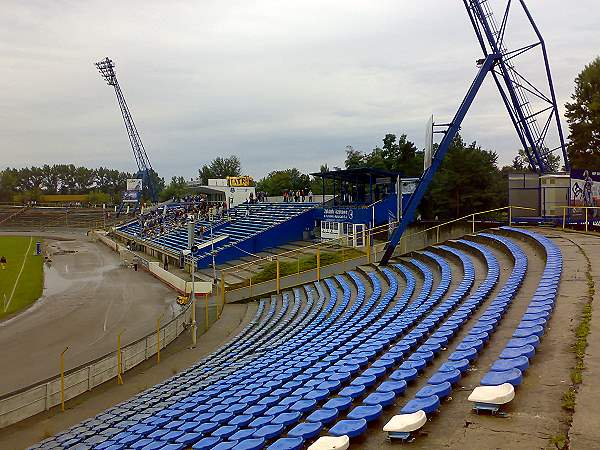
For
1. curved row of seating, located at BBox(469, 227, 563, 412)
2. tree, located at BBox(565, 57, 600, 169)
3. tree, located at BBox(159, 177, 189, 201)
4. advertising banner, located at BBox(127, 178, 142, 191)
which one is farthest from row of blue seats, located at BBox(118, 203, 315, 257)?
tree, located at BBox(159, 177, 189, 201)

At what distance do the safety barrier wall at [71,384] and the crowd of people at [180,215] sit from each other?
3300cm

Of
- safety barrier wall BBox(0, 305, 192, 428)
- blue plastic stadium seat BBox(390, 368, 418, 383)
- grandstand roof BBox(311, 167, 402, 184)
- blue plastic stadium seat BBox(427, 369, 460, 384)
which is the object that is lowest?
safety barrier wall BBox(0, 305, 192, 428)

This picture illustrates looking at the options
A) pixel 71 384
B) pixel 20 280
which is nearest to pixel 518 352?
pixel 71 384

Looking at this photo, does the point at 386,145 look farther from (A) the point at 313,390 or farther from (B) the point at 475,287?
(A) the point at 313,390

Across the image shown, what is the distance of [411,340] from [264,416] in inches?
133

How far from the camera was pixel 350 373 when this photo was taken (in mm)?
8820

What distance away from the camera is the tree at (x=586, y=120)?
36375mm

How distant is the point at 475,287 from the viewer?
47.0ft

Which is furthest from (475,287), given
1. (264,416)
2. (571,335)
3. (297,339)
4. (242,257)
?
(242,257)

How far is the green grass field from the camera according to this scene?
2773 centimetres

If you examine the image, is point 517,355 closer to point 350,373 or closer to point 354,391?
point 354,391

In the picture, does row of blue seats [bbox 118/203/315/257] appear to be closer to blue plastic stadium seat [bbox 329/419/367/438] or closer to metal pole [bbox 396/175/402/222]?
metal pole [bbox 396/175/402/222]

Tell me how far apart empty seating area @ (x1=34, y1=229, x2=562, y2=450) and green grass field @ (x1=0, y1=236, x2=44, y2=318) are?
15.2 m

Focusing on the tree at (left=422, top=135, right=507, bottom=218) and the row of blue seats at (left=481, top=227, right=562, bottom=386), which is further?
the tree at (left=422, top=135, right=507, bottom=218)
